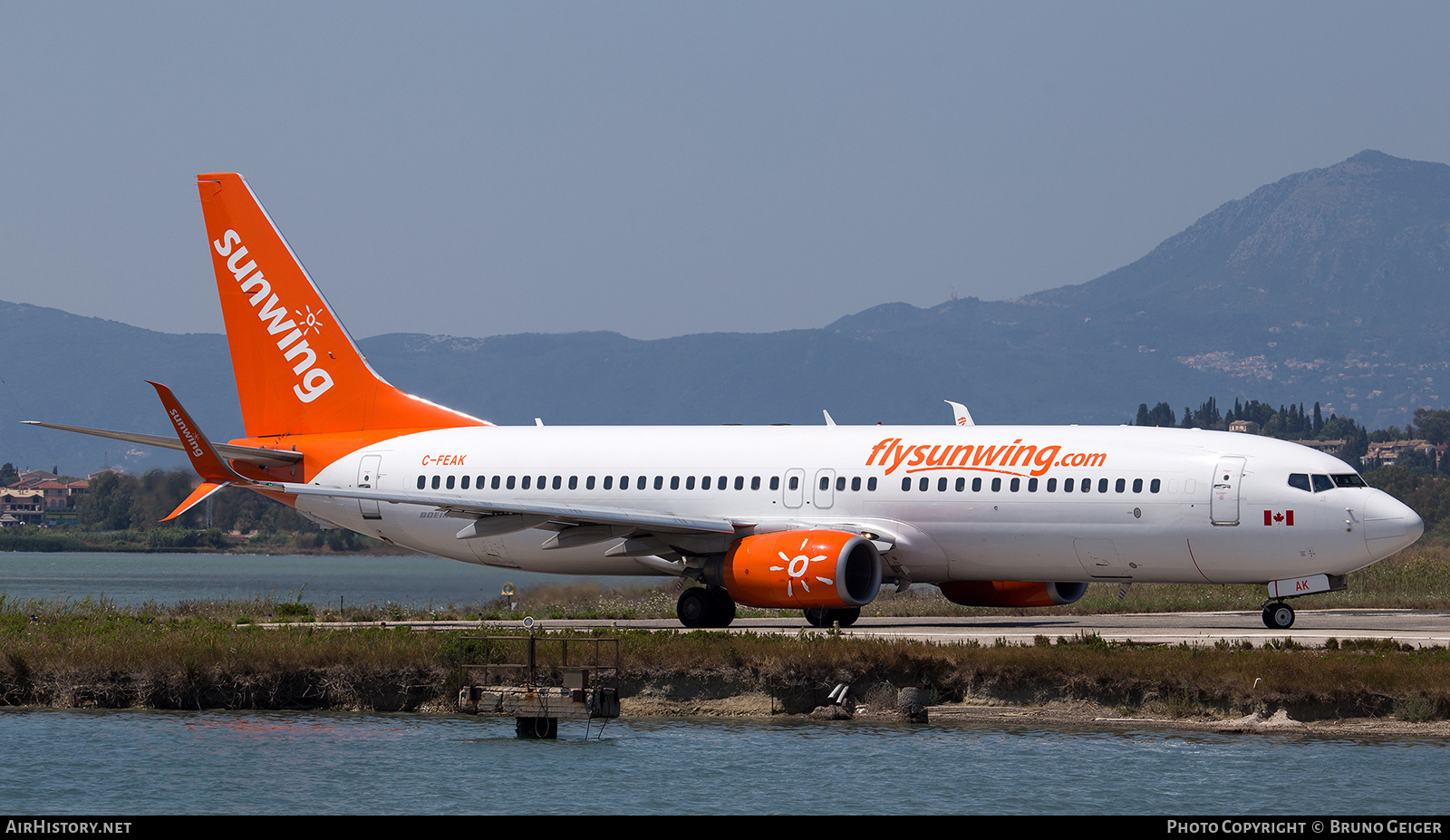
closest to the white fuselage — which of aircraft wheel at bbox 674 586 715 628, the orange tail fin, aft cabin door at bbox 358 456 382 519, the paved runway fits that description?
aft cabin door at bbox 358 456 382 519

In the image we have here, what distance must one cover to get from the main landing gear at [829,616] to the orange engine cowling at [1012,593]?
6.68 feet

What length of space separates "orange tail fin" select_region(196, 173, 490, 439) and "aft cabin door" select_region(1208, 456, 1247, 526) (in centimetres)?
1806

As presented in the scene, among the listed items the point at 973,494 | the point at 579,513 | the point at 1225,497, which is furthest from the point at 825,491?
the point at 1225,497

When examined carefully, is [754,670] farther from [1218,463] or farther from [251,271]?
[251,271]

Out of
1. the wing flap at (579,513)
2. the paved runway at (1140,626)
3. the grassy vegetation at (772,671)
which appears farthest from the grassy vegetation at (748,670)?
the wing flap at (579,513)

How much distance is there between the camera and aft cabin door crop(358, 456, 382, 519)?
40.9m

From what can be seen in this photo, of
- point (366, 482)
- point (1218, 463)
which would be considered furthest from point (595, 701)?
point (366, 482)

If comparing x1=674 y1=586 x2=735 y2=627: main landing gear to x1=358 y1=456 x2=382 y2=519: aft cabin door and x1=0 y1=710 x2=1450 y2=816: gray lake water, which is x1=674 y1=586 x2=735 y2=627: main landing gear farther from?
x1=358 y1=456 x2=382 y2=519: aft cabin door

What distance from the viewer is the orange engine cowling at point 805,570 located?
33.3 metres

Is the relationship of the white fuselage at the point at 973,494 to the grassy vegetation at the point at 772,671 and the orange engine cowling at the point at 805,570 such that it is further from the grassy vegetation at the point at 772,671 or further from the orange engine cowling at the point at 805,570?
the grassy vegetation at the point at 772,671
